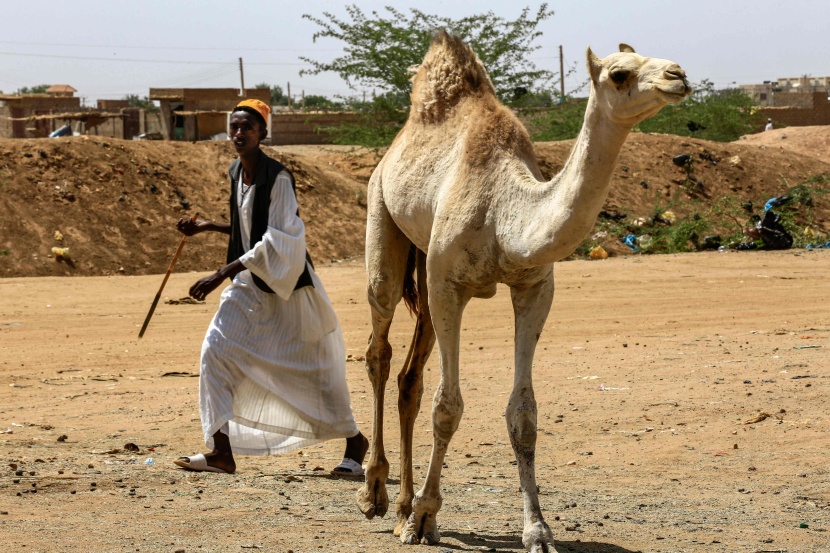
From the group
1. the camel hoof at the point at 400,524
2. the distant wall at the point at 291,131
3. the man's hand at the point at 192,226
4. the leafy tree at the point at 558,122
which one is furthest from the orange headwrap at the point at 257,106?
the distant wall at the point at 291,131

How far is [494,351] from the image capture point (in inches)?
433

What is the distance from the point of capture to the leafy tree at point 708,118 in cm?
3141

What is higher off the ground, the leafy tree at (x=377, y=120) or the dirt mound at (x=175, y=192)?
the leafy tree at (x=377, y=120)

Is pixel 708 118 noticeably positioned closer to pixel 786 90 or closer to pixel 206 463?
pixel 206 463

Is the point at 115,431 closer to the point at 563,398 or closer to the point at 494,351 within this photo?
the point at 563,398

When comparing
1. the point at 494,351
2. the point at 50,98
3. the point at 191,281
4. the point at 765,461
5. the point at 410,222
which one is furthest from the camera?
the point at 50,98

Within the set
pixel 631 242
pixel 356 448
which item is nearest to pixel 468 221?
pixel 356 448

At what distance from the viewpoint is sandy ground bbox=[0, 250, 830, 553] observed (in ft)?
17.0

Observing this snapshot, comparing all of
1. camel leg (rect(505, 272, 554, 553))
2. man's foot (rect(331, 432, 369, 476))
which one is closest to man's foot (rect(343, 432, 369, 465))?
man's foot (rect(331, 432, 369, 476))

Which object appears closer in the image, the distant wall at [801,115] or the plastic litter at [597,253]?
the plastic litter at [597,253]

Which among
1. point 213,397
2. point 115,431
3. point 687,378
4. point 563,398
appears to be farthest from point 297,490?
point 687,378

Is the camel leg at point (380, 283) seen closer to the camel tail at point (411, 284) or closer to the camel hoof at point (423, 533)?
the camel tail at point (411, 284)

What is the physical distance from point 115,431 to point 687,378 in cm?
418

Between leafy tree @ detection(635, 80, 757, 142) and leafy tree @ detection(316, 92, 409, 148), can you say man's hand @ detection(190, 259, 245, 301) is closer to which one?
leafy tree @ detection(316, 92, 409, 148)
